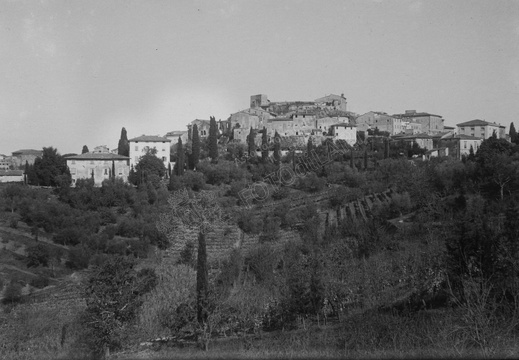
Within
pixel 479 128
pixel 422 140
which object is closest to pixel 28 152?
pixel 422 140

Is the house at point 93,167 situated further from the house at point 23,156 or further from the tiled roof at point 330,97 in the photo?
the tiled roof at point 330,97

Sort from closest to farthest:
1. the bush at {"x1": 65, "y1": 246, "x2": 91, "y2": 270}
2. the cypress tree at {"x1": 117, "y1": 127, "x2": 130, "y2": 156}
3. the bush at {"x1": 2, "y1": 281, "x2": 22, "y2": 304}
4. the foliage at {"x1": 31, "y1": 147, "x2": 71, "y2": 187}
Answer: the bush at {"x1": 2, "y1": 281, "x2": 22, "y2": 304}
the bush at {"x1": 65, "y1": 246, "x2": 91, "y2": 270}
the foliage at {"x1": 31, "y1": 147, "x2": 71, "y2": 187}
the cypress tree at {"x1": 117, "y1": 127, "x2": 130, "y2": 156}

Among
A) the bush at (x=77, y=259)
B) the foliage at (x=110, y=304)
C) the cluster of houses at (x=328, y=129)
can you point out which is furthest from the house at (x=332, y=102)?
the foliage at (x=110, y=304)

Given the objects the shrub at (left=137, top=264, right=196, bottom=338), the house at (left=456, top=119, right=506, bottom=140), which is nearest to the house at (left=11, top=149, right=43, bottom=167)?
the shrub at (left=137, top=264, right=196, bottom=338)

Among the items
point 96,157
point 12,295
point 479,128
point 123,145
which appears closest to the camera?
point 12,295

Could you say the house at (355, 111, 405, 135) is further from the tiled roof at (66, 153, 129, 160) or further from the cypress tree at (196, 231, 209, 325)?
the cypress tree at (196, 231, 209, 325)

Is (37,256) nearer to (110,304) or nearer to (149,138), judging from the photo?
(110,304)

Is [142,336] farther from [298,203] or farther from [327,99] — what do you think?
[327,99]
